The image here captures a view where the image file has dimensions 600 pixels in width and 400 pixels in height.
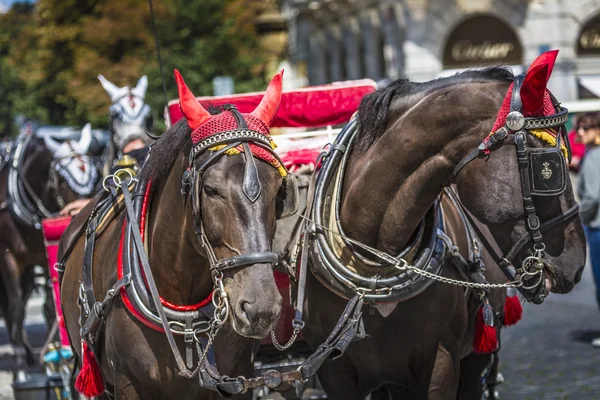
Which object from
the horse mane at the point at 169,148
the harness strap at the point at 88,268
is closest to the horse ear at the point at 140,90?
the harness strap at the point at 88,268

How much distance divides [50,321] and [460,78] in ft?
17.1

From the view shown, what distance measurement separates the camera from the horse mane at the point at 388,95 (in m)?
4.18

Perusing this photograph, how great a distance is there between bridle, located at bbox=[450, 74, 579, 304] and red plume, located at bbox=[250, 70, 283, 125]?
777 millimetres

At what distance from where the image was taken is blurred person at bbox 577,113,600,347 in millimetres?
9336

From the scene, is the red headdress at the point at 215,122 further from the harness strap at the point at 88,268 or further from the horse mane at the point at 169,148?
the harness strap at the point at 88,268

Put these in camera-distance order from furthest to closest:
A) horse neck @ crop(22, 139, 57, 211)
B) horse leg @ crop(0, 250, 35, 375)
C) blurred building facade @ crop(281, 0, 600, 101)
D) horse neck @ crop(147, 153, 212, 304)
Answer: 1. blurred building facade @ crop(281, 0, 600, 101)
2. horse neck @ crop(22, 139, 57, 211)
3. horse leg @ crop(0, 250, 35, 375)
4. horse neck @ crop(147, 153, 212, 304)

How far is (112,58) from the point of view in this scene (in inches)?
1152

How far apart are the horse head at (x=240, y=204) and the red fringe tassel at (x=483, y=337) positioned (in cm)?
167

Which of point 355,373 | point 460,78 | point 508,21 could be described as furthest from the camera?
point 508,21

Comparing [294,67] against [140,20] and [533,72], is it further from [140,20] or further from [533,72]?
[533,72]

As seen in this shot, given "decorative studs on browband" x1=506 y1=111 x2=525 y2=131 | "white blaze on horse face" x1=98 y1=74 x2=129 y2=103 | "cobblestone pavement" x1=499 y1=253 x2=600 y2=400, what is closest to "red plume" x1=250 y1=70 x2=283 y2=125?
"decorative studs on browband" x1=506 y1=111 x2=525 y2=131

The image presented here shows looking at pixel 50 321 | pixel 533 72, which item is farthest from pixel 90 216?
pixel 50 321

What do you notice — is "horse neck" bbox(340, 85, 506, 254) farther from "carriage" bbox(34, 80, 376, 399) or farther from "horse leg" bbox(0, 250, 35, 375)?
"horse leg" bbox(0, 250, 35, 375)

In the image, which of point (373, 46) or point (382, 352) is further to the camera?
point (373, 46)
